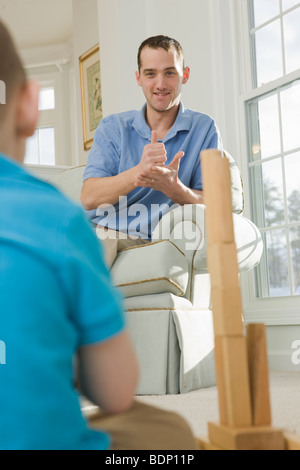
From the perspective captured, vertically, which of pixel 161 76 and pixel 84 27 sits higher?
pixel 84 27

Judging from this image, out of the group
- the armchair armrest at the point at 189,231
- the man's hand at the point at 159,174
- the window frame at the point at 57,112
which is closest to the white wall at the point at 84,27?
the window frame at the point at 57,112

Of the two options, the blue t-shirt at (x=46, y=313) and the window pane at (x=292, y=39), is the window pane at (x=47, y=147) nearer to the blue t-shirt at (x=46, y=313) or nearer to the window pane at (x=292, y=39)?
the window pane at (x=292, y=39)

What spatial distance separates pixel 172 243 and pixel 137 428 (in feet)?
5.01

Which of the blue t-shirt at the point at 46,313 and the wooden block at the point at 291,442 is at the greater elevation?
the blue t-shirt at the point at 46,313

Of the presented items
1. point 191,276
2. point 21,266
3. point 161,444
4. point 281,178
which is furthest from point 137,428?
point 281,178

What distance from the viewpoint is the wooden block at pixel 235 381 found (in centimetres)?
71

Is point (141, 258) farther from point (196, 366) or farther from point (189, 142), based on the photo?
point (189, 142)

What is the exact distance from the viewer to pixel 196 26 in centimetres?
372

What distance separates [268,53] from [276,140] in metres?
0.51

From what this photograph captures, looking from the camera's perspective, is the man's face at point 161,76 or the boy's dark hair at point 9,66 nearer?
the boy's dark hair at point 9,66

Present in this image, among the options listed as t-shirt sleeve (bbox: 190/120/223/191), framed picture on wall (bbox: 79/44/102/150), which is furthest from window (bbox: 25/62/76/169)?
t-shirt sleeve (bbox: 190/120/223/191)

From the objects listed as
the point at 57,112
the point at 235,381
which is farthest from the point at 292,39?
the point at 57,112

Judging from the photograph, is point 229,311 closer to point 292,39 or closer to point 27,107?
point 27,107

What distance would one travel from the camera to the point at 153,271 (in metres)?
2.13
